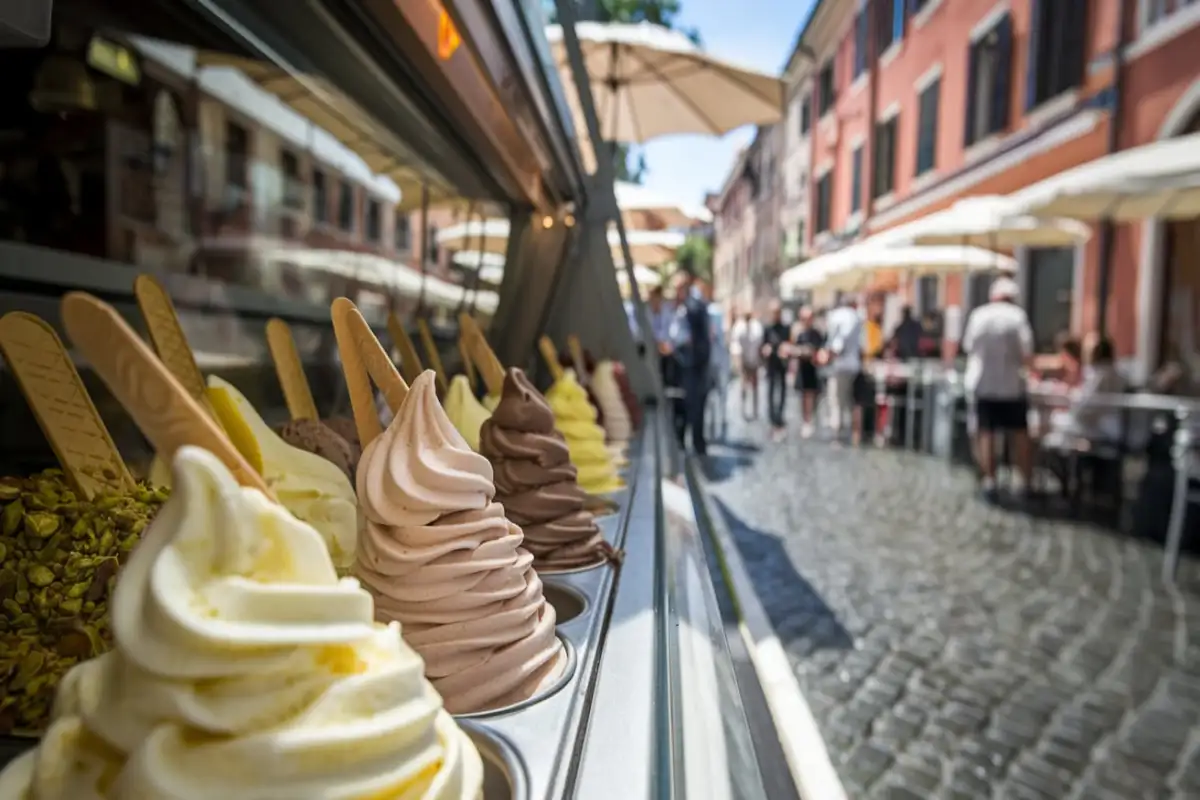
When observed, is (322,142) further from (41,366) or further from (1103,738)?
(1103,738)

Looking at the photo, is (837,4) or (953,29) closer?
(953,29)

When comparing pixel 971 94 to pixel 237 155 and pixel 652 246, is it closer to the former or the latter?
pixel 652 246

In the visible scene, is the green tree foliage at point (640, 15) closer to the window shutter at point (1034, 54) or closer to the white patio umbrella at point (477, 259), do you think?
the window shutter at point (1034, 54)

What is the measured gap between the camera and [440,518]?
820 mm

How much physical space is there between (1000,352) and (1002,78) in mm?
6512

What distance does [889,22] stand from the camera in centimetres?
1478

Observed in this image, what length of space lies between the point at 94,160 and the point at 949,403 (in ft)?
25.6

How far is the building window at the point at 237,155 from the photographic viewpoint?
228 centimetres

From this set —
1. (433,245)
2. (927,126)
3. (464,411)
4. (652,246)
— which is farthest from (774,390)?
(464,411)

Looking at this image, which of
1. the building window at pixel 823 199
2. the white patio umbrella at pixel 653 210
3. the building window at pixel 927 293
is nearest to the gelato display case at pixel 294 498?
the white patio umbrella at pixel 653 210

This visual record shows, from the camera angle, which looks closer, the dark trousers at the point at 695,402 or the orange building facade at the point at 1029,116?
the dark trousers at the point at 695,402

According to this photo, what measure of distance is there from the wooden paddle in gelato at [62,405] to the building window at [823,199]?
20.1 meters

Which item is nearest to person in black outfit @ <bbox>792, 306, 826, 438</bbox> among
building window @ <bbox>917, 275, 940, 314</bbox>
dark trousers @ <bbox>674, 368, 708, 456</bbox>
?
dark trousers @ <bbox>674, 368, 708, 456</bbox>

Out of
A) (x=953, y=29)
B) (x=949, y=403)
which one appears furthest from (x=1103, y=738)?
(x=953, y=29)
